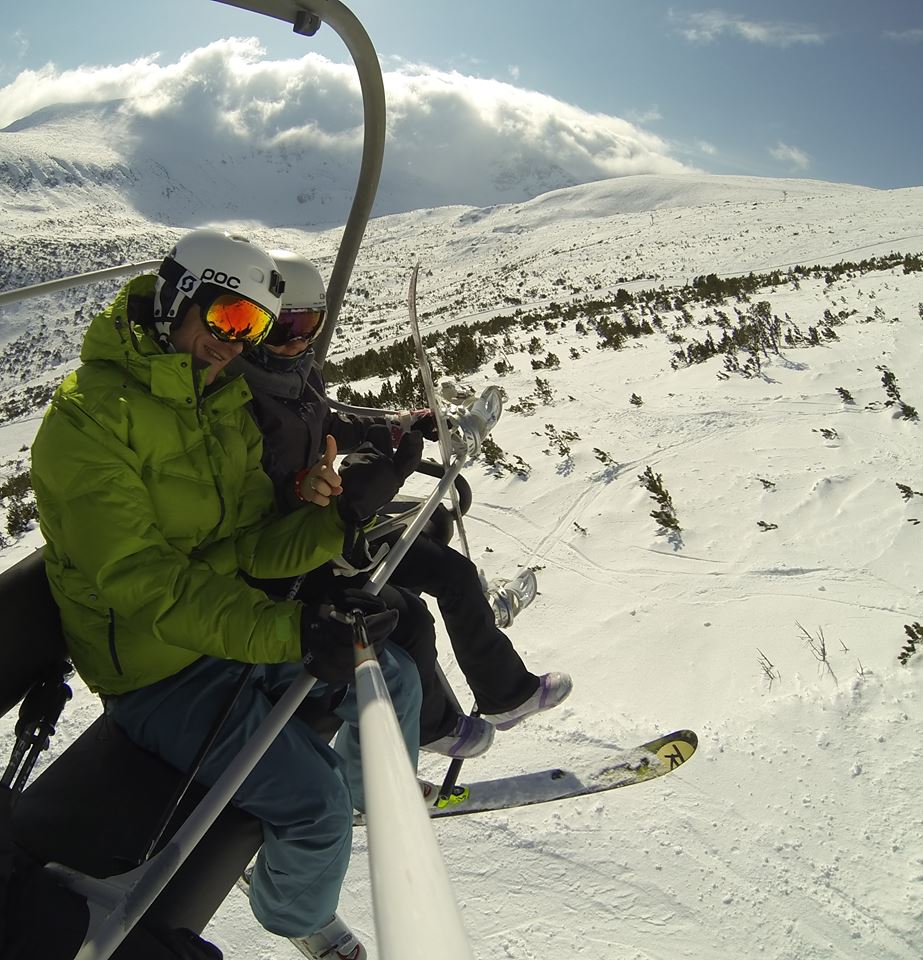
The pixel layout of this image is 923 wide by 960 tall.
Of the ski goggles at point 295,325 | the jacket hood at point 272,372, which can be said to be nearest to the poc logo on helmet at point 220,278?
the jacket hood at point 272,372

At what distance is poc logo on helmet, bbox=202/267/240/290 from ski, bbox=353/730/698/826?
83.5 inches

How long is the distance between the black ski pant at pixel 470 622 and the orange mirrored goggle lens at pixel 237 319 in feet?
3.83

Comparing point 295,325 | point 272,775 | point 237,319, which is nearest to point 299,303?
point 295,325

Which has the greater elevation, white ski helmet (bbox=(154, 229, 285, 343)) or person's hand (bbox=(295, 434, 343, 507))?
white ski helmet (bbox=(154, 229, 285, 343))

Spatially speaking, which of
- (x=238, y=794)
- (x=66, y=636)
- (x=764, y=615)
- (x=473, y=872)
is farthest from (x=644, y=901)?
(x=66, y=636)

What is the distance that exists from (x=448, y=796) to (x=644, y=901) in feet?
2.86

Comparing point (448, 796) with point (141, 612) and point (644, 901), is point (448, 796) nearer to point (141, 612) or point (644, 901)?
point (644, 901)

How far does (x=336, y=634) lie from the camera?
1720mm

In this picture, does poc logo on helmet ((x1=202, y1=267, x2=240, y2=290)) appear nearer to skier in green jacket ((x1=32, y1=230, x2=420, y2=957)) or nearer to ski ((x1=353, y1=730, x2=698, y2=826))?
skier in green jacket ((x1=32, y1=230, x2=420, y2=957))

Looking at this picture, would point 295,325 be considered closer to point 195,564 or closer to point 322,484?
point 322,484

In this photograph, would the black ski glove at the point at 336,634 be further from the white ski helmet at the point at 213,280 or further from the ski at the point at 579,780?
the ski at the point at 579,780

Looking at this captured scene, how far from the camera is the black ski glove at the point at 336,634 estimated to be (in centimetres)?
171

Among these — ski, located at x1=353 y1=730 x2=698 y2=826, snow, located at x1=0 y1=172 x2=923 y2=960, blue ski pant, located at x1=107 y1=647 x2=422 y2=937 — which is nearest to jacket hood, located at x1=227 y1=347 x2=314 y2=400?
blue ski pant, located at x1=107 y1=647 x2=422 y2=937

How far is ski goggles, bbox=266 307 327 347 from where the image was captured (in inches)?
115
